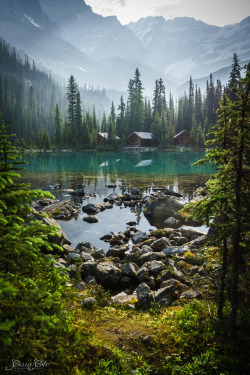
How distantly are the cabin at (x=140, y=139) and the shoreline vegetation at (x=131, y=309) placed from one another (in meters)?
83.9

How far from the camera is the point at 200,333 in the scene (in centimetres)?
444

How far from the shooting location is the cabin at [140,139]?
87.5 metres

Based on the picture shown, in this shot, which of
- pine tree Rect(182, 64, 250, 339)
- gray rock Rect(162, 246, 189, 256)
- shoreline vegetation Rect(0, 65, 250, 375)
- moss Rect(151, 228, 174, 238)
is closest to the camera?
shoreline vegetation Rect(0, 65, 250, 375)

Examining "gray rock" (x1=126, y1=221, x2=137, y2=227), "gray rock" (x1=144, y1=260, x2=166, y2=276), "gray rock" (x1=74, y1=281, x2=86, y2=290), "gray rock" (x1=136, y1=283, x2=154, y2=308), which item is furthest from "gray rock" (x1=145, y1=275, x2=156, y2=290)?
"gray rock" (x1=126, y1=221, x2=137, y2=227)

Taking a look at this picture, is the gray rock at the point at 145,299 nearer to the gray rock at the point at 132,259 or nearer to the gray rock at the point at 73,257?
the gray rock at the point at 132,259

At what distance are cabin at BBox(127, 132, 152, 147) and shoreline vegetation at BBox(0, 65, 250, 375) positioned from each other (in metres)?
83.9

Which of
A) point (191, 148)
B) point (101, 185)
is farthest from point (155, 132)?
point (101, 185)

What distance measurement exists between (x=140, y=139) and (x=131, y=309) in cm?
8396

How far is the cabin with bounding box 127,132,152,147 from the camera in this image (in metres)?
87.5

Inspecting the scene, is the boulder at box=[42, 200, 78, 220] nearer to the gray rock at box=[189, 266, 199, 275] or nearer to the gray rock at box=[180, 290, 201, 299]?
the gray rock at box=[189, 266, 199, 275]

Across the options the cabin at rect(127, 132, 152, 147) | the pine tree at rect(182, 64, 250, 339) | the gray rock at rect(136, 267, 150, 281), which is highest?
the cabin at rect(127, 132, 152, 147)

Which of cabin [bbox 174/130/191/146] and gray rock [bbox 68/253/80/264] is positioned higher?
cabin [bbox 174/130/191/146]

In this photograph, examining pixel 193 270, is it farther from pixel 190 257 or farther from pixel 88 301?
pixel 88 301

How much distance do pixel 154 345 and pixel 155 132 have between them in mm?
87208
